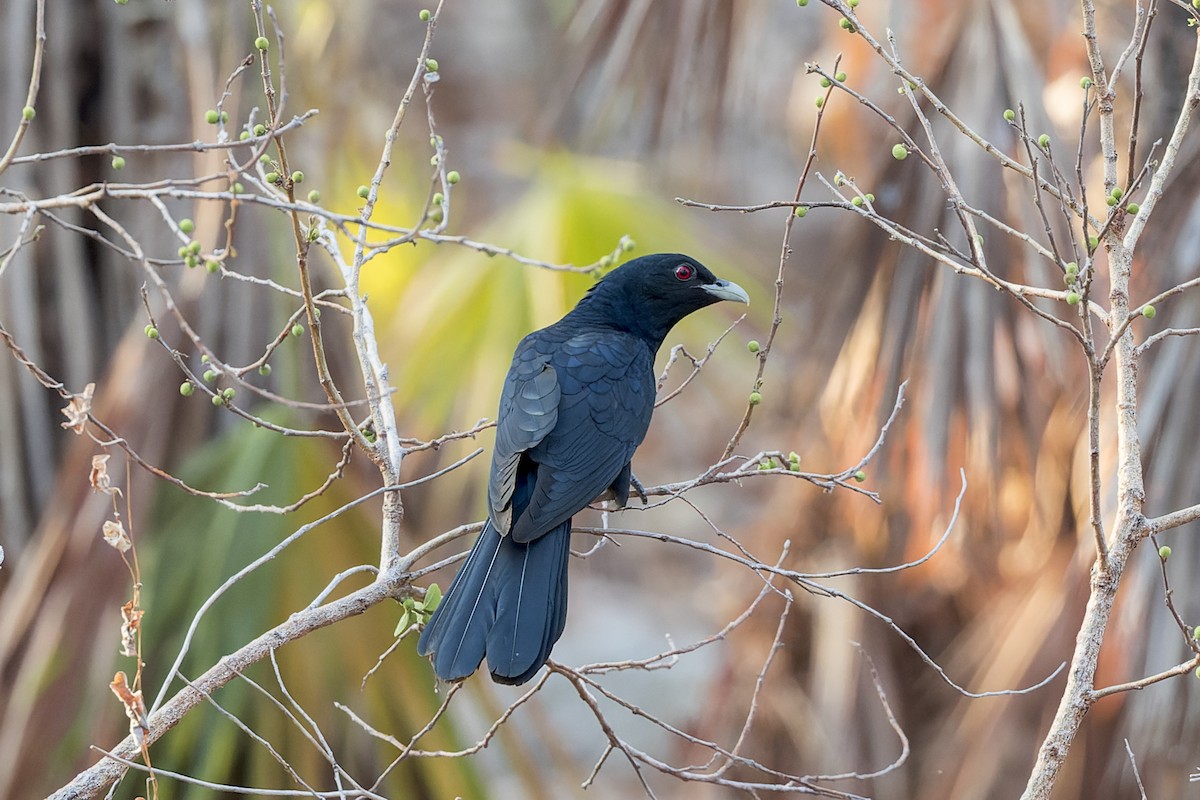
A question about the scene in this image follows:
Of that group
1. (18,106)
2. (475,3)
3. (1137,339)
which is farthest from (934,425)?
(475,3)

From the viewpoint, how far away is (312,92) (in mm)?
6023

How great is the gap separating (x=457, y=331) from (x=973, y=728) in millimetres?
2618

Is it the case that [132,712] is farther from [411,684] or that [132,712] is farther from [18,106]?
[18,106]

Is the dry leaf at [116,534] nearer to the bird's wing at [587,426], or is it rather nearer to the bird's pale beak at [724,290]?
the bird's wing at [587,426]

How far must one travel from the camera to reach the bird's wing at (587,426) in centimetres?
266

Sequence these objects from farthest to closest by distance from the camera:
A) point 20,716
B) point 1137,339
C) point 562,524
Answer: point 1137,339 → point 20,716 → point 562,524

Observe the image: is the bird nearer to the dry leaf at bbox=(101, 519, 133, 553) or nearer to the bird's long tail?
the bird's long tail

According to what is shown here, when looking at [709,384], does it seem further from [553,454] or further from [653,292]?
[553,454]

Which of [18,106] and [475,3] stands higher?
[475,3]

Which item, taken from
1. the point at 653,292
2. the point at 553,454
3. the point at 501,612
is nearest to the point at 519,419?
the point at 553,454

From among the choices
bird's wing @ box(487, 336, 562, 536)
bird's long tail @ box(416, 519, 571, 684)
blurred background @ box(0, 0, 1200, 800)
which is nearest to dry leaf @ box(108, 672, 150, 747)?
bird's long tail @ box(416, 519, 571, 684)

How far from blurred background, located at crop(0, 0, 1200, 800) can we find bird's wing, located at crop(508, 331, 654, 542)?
1.09 metres

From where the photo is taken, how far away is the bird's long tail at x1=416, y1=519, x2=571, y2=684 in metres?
2.22

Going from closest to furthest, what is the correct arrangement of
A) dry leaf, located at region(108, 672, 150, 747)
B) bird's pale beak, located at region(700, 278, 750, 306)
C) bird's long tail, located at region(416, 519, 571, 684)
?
dry leaf, located at region(108, 672, 150, 747) < bird's long tail, located at region(416, 519, 571, 684) < bird's pale beak, located at region(700, 278, 750, 306)
